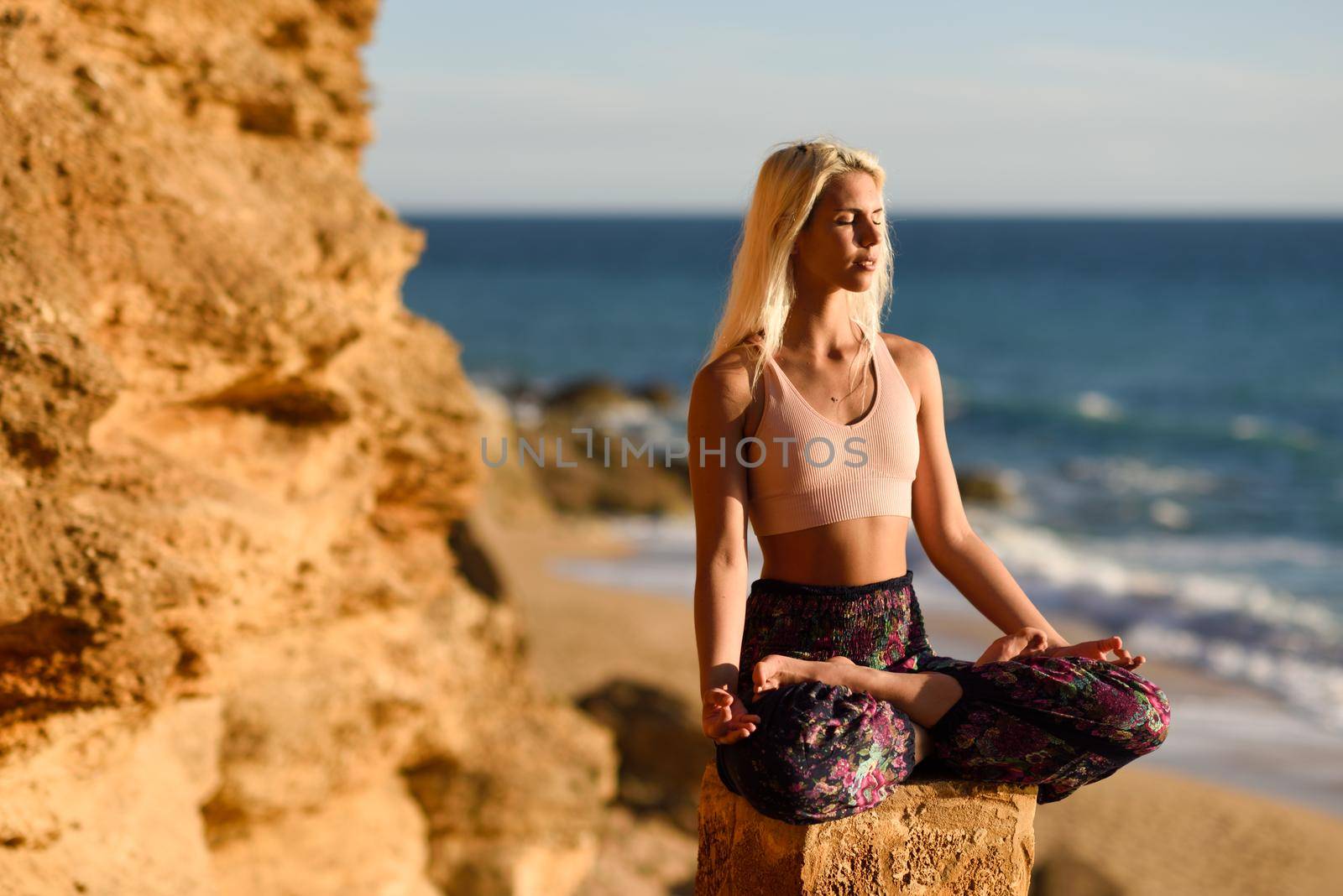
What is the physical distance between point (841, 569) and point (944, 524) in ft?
1.17

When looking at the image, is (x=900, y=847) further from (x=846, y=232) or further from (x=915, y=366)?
(x=846, y=232)

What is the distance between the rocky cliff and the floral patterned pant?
1812 millimetres

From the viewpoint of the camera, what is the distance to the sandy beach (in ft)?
27.4

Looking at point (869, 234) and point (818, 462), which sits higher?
point (869, 234)

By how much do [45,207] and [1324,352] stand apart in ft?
154

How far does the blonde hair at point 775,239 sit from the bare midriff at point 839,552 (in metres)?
0.39

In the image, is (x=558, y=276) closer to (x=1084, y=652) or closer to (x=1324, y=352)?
(x=1324, y=352)

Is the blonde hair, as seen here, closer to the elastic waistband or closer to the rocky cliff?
the elastic waistband

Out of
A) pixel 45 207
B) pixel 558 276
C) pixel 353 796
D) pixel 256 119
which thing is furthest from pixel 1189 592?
pixel 558 276

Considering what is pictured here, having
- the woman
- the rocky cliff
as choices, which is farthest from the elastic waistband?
the rocky cliff

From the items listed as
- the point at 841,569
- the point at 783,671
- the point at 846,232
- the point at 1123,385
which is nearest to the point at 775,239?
the point at 846,232

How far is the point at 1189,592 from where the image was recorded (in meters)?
16.0

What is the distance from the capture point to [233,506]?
3998 millimetres

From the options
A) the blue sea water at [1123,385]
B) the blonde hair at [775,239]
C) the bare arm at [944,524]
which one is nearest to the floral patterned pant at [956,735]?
the bare arm at [944,524]
